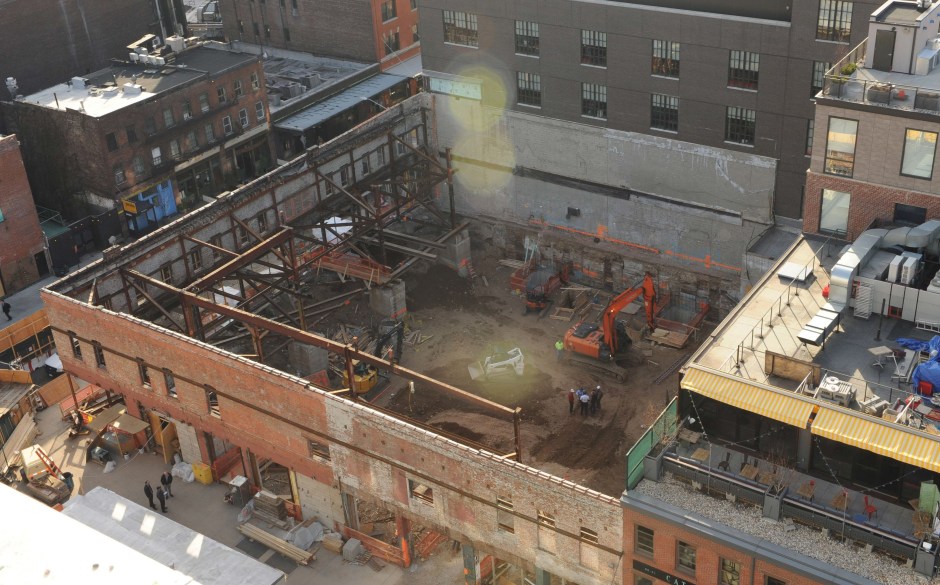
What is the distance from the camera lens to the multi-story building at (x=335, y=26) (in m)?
96.3

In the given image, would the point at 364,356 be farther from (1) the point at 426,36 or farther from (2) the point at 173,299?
(1) the point at 426,36

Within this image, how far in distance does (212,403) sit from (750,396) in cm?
2797

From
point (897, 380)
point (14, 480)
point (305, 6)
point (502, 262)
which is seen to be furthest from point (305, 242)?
point (897, 380)

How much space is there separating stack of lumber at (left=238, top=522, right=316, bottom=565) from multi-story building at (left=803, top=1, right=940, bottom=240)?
29.1m

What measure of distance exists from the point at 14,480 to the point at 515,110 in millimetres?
38906

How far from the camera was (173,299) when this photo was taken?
194 ft

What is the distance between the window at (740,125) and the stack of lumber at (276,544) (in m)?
34.8

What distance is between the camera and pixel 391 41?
9862cm

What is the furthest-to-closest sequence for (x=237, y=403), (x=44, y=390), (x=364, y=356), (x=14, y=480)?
(x=44, y=390) → (x=14, y=480) → (x=237, y=403) → (x=364, y=356)

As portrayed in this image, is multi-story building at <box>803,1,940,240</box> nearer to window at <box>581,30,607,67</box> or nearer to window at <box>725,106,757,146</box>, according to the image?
window at <box>725,106,757,146</box>

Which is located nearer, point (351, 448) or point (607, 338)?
point (351, 448)

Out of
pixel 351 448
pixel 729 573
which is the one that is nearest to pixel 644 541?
pixel 729 573

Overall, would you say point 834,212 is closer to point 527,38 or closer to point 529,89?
point 529,89

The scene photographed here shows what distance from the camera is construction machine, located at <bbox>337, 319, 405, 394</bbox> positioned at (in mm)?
62312
